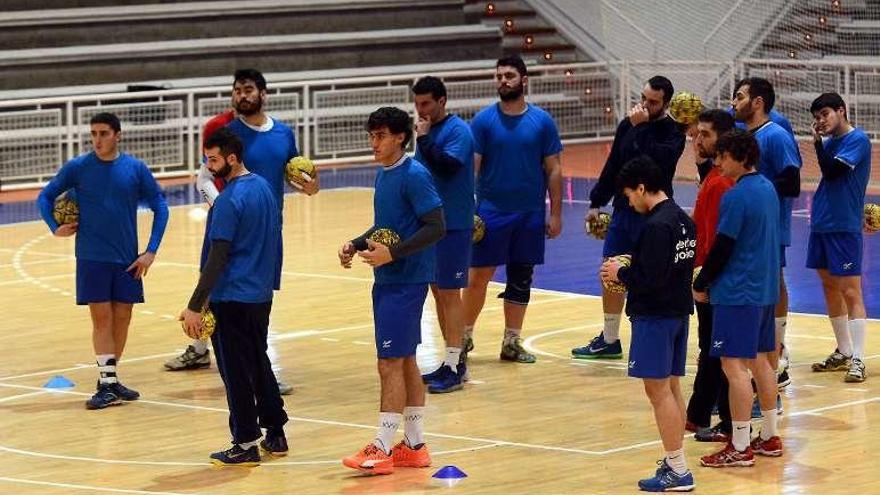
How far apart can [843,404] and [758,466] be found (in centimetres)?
181

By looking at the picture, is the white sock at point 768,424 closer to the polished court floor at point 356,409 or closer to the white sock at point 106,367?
the polished court floor at point 356,409

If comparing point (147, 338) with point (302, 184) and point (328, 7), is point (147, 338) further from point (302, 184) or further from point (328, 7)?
point (328, 7)

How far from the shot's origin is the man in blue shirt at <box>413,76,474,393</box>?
12500mm

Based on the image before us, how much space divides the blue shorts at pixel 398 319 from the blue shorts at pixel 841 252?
12.5 ft

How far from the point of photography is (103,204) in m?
12.3

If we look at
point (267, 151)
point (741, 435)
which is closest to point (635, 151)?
point (267, 151)

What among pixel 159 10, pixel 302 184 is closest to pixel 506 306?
pixel 302 184

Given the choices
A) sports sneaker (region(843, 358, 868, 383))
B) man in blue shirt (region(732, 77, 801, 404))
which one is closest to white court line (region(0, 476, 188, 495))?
man in blue shirt (region(732, 77, 801, 404))

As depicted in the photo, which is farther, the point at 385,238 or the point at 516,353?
the point at 516,353

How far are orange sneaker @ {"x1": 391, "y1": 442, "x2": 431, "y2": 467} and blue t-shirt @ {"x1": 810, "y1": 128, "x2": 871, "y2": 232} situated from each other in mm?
4003

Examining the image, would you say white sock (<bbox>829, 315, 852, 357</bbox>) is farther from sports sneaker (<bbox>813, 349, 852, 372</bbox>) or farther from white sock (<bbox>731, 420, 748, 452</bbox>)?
white sock (<bbox>731, 420, 748, 452</bbox>)

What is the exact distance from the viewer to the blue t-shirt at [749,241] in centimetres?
1012

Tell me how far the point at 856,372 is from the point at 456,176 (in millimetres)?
2997

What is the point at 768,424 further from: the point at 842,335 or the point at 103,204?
the point at 103,204
